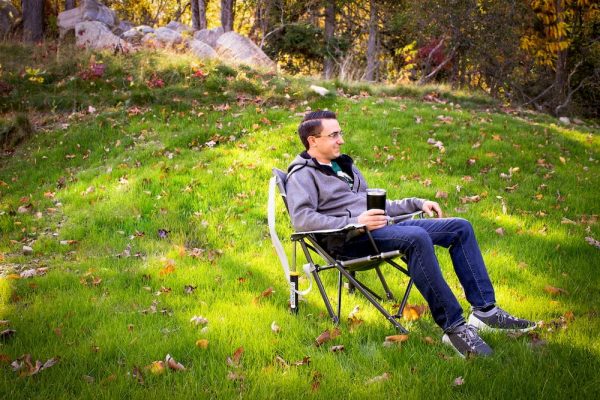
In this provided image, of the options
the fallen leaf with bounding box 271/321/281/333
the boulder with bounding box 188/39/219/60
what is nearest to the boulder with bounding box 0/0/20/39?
the boulder with bounding box 188/39/219/60

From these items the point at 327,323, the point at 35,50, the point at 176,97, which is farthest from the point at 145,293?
the point at 35,50

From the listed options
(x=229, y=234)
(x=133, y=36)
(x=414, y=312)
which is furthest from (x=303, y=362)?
(x=133, y=36)

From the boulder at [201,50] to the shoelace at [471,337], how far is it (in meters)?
11.9

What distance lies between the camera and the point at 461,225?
3699 mm

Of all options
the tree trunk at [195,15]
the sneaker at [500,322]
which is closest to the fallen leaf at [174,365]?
the sneaker at [500,322]

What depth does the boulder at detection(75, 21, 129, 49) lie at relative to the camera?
46.0 feet

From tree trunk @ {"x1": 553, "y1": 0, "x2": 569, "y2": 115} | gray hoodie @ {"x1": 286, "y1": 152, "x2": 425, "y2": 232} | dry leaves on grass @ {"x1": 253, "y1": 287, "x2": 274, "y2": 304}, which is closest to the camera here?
gray hoodie @ {"x1": 286, "y1": 152, "x2": 425, "y2": 232}

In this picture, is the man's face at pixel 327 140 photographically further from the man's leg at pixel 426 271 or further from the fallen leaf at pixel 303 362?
the fallen leaf at pixel 303 362

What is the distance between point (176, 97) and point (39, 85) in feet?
11.2

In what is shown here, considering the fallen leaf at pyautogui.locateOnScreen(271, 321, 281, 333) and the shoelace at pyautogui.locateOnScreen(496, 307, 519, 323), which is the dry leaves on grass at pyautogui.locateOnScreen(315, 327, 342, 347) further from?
the shoelace at pyautogui.locateOnScreen(496, 307, 519, 323)

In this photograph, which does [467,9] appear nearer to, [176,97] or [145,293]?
[176,97]

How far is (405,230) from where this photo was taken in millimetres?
3566

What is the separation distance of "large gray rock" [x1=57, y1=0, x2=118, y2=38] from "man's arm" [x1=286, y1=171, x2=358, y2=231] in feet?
47.5

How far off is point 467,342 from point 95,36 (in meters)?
14.6
